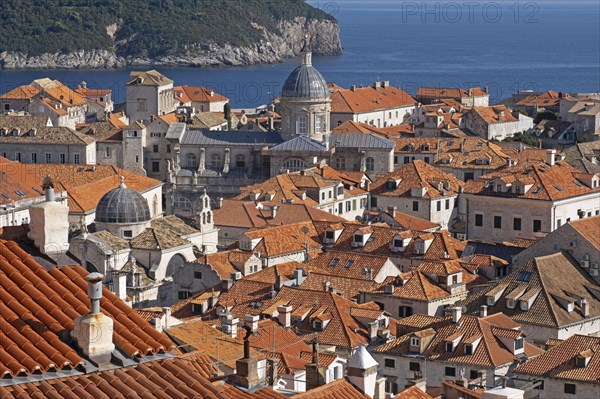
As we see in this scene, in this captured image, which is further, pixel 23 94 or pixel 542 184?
pixel 23 94

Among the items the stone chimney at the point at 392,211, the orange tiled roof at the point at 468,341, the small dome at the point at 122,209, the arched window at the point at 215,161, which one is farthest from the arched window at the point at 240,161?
the orange tiled roof at the point at 468,341

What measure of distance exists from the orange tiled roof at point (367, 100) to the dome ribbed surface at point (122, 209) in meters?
41.8

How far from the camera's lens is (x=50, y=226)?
Result: 11.9 m

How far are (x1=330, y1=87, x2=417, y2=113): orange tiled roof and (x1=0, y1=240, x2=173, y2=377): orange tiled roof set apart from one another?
79.4 meters

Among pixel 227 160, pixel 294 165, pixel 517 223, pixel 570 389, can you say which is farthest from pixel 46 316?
pixel 227 160

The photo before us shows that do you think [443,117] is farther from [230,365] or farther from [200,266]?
[230,365]

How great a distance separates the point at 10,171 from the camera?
58.8m

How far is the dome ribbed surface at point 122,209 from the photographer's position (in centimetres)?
4916

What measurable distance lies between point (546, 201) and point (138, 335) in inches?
1698

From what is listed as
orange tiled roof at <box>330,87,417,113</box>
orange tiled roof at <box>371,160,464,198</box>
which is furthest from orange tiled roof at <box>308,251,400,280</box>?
orange tiled roof at <box>330,87,417,113</box>

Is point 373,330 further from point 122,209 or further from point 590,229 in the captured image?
point 122,209

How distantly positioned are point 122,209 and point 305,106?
23.0m

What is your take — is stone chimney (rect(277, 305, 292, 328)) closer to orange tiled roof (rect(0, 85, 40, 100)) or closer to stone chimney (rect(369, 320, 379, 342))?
stone chimney (rect(369, 320, 379, 342))

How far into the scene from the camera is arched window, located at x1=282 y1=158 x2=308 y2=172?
6900 centimetres
